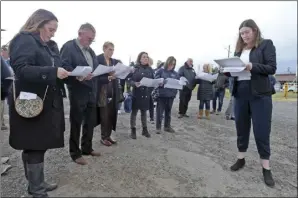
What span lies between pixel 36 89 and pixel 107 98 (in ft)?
7.05

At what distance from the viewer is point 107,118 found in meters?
5.03

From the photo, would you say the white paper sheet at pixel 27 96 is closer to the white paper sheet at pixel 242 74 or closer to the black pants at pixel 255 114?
the white paper sheet at pixel 242 74

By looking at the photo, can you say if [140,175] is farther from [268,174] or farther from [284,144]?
[284,144]

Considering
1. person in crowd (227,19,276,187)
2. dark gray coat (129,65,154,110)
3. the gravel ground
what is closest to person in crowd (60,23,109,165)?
the gravel ground

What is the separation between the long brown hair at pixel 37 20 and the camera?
111 inches

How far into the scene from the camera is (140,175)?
11.8 ft

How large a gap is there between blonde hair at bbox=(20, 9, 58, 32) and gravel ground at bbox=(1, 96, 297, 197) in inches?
68.8

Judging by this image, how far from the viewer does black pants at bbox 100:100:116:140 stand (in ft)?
16.1

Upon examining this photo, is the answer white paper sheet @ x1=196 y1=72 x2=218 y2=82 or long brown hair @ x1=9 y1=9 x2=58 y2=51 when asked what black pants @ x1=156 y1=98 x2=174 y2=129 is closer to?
white paper sheet @ x1=196 y1=72 x2=218 y2=82

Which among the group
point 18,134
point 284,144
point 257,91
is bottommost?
point 284,144

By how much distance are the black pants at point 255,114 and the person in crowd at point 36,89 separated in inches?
93.8

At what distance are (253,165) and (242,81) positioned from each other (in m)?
1.47

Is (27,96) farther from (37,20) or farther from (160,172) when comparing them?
(160,172)

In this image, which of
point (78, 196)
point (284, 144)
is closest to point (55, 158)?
point (78, 196)
